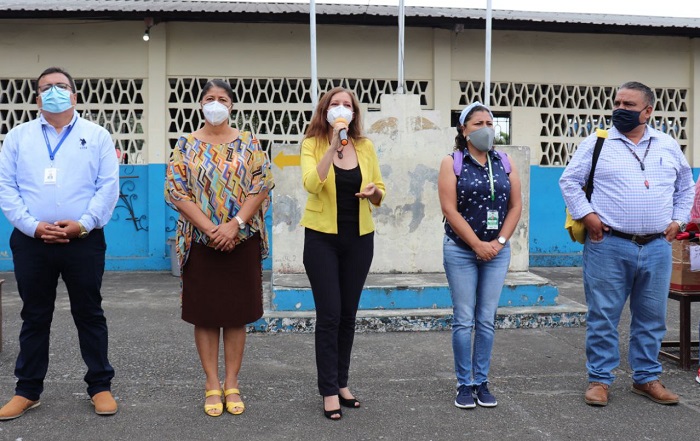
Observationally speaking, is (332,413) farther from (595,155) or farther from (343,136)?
(595,155)

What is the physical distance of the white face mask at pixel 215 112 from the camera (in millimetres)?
3891

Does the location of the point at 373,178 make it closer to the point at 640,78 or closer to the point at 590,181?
the point at 590,181

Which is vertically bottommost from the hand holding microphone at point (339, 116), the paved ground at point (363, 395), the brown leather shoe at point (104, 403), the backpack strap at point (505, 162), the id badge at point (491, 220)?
the paved ground at point (363, 395)

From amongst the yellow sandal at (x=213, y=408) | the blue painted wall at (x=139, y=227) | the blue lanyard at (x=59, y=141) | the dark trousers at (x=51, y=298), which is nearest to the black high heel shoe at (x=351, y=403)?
the yellow sandal at (x=213, y=408)

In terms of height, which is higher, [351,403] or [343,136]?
[343,136]

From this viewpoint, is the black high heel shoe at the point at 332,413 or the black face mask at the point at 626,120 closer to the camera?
the black high heel shoe at the point at 332,413

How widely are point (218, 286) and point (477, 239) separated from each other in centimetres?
157

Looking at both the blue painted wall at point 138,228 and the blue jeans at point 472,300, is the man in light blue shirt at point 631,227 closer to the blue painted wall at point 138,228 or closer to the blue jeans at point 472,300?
the blue jeans at point 472,300

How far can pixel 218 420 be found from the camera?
3791 millimetres

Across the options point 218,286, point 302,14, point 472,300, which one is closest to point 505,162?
point 472,300

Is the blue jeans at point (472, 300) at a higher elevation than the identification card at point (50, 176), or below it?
below

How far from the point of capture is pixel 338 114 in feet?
12.6

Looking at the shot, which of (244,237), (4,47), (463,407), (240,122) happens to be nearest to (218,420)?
(244,237)

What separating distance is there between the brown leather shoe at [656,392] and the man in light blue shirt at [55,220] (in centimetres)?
330
